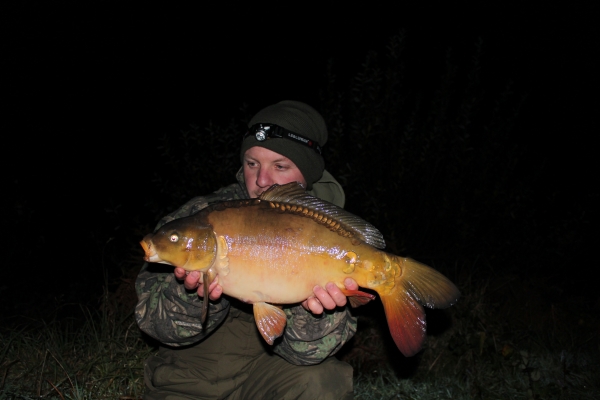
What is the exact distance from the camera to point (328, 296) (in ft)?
5.62

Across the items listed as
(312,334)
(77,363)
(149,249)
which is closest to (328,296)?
(312,334)

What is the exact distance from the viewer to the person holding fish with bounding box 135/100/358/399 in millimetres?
2027

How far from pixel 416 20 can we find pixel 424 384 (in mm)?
12722

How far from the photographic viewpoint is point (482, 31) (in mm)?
11859

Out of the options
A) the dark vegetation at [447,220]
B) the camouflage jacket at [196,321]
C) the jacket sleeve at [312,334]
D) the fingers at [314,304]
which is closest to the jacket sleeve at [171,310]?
the camouflage jacket at [196,321]

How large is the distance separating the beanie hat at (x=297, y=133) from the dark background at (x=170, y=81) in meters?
2.63

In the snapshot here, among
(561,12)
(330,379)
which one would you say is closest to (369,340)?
(330,379)

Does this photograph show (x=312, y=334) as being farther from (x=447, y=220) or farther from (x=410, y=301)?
(x=447, y=220)

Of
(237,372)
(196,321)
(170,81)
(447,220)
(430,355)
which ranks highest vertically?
(196,321)

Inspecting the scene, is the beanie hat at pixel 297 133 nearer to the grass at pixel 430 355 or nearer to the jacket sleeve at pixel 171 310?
the jacket sleeve at pixel 171 310

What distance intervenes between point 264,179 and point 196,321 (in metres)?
0.69

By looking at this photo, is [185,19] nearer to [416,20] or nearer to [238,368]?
[416,20]

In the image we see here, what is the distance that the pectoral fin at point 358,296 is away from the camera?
5.54 ft

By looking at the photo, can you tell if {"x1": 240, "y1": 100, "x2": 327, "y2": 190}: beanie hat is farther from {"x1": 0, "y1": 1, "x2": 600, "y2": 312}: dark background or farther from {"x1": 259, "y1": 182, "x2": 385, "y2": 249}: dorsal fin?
{"x1": 0, "y1": 1, "x2": 600, "y2": 312}: dark background
